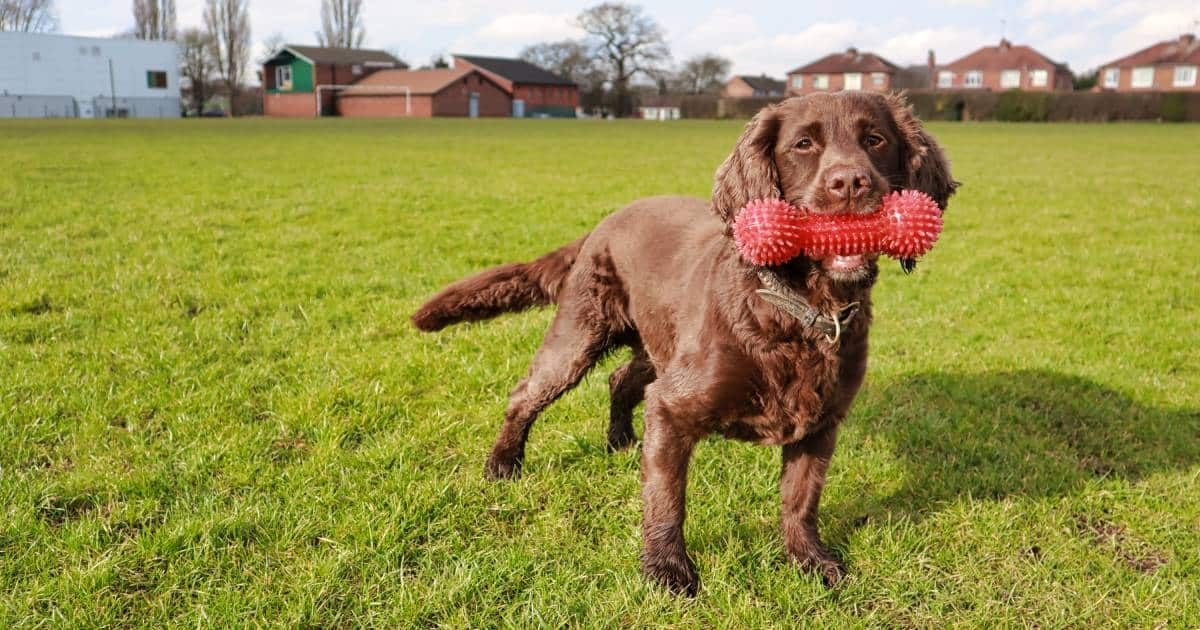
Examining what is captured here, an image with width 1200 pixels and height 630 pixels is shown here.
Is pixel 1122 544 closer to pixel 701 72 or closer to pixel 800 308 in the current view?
pixel 800 308

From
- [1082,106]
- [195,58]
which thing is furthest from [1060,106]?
[195,58]

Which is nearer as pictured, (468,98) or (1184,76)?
(468,98)

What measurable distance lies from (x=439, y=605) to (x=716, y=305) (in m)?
1.33

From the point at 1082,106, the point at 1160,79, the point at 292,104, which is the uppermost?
the point at 1160,79

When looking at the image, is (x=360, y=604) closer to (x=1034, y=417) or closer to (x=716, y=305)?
(x=716, y=305)

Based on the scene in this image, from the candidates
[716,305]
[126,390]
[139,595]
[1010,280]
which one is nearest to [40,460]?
[126,390]

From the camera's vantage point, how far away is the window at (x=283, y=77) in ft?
245

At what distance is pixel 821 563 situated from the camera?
9.92 feet

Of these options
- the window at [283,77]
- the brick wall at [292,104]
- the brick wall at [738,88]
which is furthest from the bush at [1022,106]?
the brick wall at [738,88]

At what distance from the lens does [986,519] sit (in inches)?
133

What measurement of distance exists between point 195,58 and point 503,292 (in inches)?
3388

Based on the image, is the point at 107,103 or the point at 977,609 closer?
the point at 977,609

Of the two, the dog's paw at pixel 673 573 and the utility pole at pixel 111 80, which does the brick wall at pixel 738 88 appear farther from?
the dog's paw at pixel 673 573

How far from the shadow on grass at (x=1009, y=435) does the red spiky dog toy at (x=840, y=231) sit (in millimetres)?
1395
